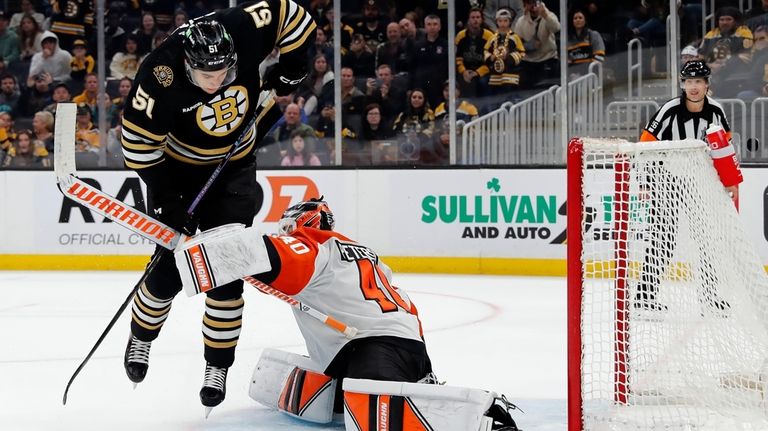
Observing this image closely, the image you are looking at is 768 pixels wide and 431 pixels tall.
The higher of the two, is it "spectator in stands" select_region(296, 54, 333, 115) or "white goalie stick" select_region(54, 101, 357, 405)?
"spectator in stands" select_region(296, 54, 333, 115)

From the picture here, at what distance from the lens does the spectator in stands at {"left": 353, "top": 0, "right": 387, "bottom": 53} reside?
24.6ft

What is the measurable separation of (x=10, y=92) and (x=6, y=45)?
0.46 meters

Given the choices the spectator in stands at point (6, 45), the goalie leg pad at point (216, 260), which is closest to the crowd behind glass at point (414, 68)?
the spectator in stands at point (6, 45)

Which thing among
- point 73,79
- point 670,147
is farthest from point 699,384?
point 73,79

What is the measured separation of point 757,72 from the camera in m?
6.64

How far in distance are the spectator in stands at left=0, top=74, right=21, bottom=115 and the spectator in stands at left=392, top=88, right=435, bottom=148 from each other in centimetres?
277

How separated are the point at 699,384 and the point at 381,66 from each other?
16.7ft

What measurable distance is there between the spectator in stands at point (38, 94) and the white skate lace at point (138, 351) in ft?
16.5

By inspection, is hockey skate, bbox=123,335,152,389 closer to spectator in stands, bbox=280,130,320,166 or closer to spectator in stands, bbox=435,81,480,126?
spectator in stands, bbox=280,130,320,166

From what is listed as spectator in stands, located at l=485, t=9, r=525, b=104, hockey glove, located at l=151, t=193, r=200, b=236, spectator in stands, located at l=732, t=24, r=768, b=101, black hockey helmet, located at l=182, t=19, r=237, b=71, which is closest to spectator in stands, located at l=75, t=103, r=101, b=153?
spectator in stands, located at l=485, t=9, r=525, b=104

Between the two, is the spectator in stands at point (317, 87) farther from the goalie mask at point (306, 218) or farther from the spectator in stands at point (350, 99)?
the goalie mask at point (306, 218)

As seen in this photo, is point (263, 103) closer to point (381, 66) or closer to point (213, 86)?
point (213, 86)

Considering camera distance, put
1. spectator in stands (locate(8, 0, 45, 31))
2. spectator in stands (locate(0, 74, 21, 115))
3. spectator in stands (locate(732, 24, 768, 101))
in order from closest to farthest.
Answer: spectator in stands (locate(732, 24, 768, 101))
spectator in stands (locate(0, 74, 21, 115))
spectator in stands (locate(8, 0, 45, 31))

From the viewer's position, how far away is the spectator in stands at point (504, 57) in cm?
711
